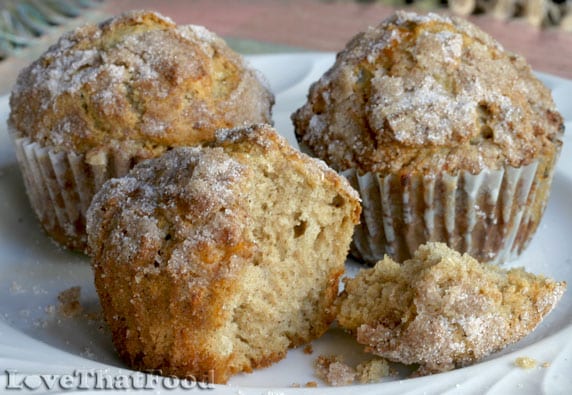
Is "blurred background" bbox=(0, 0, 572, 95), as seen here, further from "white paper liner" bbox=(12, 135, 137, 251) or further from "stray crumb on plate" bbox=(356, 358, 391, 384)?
"stray crumb on plate" bbox=(356, 358, 391, 384)

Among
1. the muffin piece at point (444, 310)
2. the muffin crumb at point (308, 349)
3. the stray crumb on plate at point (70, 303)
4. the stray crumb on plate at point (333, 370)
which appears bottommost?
the stray crumb on plate at point (70, 303)

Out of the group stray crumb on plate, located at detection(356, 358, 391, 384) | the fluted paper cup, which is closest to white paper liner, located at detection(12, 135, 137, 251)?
the fluted paper cup

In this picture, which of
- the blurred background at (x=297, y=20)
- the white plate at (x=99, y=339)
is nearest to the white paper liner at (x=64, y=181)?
the white plate at (x=99, y=339)

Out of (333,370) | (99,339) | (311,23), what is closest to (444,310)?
(333,370)

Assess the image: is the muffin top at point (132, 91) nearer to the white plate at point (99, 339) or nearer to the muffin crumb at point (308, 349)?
the white plate at point (99, 339)

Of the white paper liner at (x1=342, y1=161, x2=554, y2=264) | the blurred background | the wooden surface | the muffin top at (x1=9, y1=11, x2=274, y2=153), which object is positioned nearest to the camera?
the white paper liner at (x1=342, y1=161, x2=554, y2=264)

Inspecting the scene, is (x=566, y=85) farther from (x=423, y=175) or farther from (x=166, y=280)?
(x=166, y=280)
